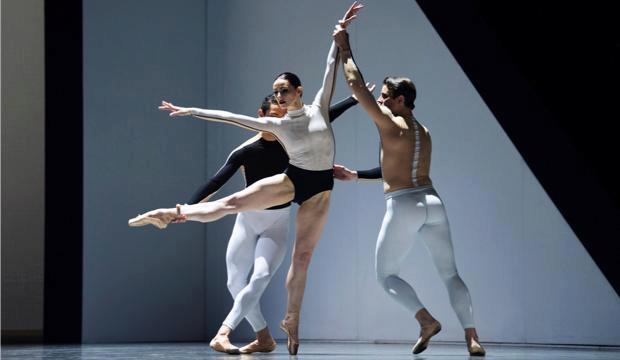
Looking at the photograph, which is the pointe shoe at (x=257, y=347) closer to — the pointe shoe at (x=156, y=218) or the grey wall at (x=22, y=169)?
the pointe shoe at (x=156, y=218)

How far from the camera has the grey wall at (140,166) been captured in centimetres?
905

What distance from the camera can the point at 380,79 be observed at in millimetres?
8453

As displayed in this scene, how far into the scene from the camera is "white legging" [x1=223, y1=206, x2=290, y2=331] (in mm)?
6480

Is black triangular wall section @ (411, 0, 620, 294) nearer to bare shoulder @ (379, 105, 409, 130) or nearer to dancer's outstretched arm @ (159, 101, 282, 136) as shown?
bare shoulder @ (379, 105, 409, 130)

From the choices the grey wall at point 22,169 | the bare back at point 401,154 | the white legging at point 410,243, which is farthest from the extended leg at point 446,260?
the grey wall at point 22,169

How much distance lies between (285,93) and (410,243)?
1.10 m

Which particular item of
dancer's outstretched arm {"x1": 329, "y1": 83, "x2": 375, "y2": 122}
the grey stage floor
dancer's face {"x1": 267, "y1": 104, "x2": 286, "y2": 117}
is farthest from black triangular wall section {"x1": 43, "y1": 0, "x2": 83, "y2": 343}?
dancer's outstretched arm {"x1": 329, "y1": 83, "x2": 375, "y2": 122}

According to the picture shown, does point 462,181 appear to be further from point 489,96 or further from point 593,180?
point 593,180

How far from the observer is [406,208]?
19.1ft

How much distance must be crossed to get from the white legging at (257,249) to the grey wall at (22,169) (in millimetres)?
3128

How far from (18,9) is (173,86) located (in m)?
1.50

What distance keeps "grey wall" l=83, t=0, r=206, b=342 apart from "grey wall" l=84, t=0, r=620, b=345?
12mm

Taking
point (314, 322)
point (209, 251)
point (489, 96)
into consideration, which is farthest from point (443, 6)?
point (209, 251)

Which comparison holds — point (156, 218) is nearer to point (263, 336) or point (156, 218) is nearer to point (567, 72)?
point (263, 336)
